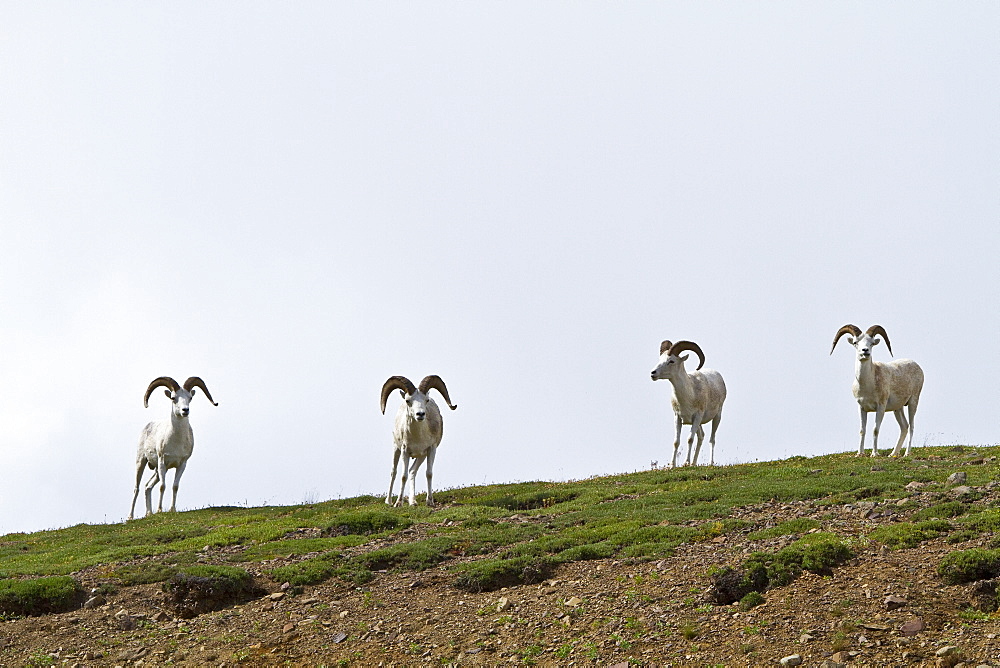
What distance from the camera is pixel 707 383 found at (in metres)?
31.0

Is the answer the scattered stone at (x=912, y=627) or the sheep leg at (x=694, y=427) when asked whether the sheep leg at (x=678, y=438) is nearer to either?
the sheep leg at (x=694, y=427)

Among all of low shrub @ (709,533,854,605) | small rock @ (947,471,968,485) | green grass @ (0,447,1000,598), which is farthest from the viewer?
small rock @ (947,471,968,485)

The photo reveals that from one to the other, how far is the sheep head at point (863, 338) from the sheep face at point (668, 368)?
4.30 metres

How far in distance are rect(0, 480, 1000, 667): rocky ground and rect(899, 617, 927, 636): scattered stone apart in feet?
0.11

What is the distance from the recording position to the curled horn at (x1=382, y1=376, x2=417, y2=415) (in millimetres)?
25250

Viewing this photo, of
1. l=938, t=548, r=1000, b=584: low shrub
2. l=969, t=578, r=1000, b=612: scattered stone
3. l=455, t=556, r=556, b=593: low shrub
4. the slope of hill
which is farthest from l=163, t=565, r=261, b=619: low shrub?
l=969, t=578, r=1000, b=612: scattered stone

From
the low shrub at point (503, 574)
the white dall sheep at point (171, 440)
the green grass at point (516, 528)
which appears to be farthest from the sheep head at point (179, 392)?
the low shrub at point (503, 574)

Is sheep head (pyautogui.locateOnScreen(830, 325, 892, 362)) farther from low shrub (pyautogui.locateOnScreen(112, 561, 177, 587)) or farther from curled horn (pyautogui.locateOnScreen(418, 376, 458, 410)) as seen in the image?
low shrub (pyautogui.locateOnScreen(112, 561, 177, 587))

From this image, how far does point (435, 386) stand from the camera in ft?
84.1

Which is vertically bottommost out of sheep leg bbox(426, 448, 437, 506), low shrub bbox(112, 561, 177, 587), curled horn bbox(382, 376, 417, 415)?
low shrub bbox(112, 561, 177, 587)

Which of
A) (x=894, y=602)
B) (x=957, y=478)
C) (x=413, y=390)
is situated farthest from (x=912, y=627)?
(x=413, y=390)

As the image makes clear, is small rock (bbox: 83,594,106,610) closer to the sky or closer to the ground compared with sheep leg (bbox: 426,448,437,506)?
closer to the ground

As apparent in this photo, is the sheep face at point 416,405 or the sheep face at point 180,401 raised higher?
the sheep face at point 180,401

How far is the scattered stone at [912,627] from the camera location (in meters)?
12.3
